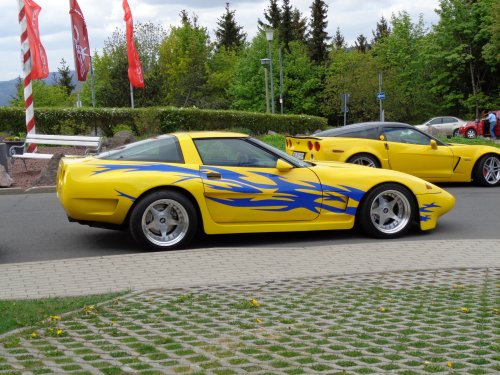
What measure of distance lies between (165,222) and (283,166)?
4.99ft

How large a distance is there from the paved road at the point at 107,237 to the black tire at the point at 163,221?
9.4 inches

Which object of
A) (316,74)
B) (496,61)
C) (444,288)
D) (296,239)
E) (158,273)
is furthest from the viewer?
(316,74)

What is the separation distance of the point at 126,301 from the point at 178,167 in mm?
3020

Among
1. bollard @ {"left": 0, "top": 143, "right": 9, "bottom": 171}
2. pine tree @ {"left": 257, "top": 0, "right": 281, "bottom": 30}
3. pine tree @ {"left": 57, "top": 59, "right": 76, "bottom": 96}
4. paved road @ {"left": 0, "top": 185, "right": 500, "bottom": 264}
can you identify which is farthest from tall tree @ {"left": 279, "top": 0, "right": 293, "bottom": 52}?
paved road @ {"left": 0, "top": 185, "right": 500, "bottom": 264}

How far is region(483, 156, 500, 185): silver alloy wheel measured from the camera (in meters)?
14.9

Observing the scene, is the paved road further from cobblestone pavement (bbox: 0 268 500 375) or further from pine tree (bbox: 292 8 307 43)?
pine tree (bbox: 292 8 307 43)

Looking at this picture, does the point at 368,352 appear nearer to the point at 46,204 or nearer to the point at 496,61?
the point at 46,204

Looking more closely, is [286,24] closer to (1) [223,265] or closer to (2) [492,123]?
(2) [492,123]

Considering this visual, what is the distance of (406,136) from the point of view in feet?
47.6

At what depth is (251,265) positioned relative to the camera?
747cm

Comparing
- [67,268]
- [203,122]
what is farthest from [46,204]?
[203,122]

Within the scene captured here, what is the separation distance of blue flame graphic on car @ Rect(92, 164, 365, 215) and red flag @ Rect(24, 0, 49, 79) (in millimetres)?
15313

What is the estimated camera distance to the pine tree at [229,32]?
93438mm

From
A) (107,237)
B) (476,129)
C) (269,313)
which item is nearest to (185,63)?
(476,129)
